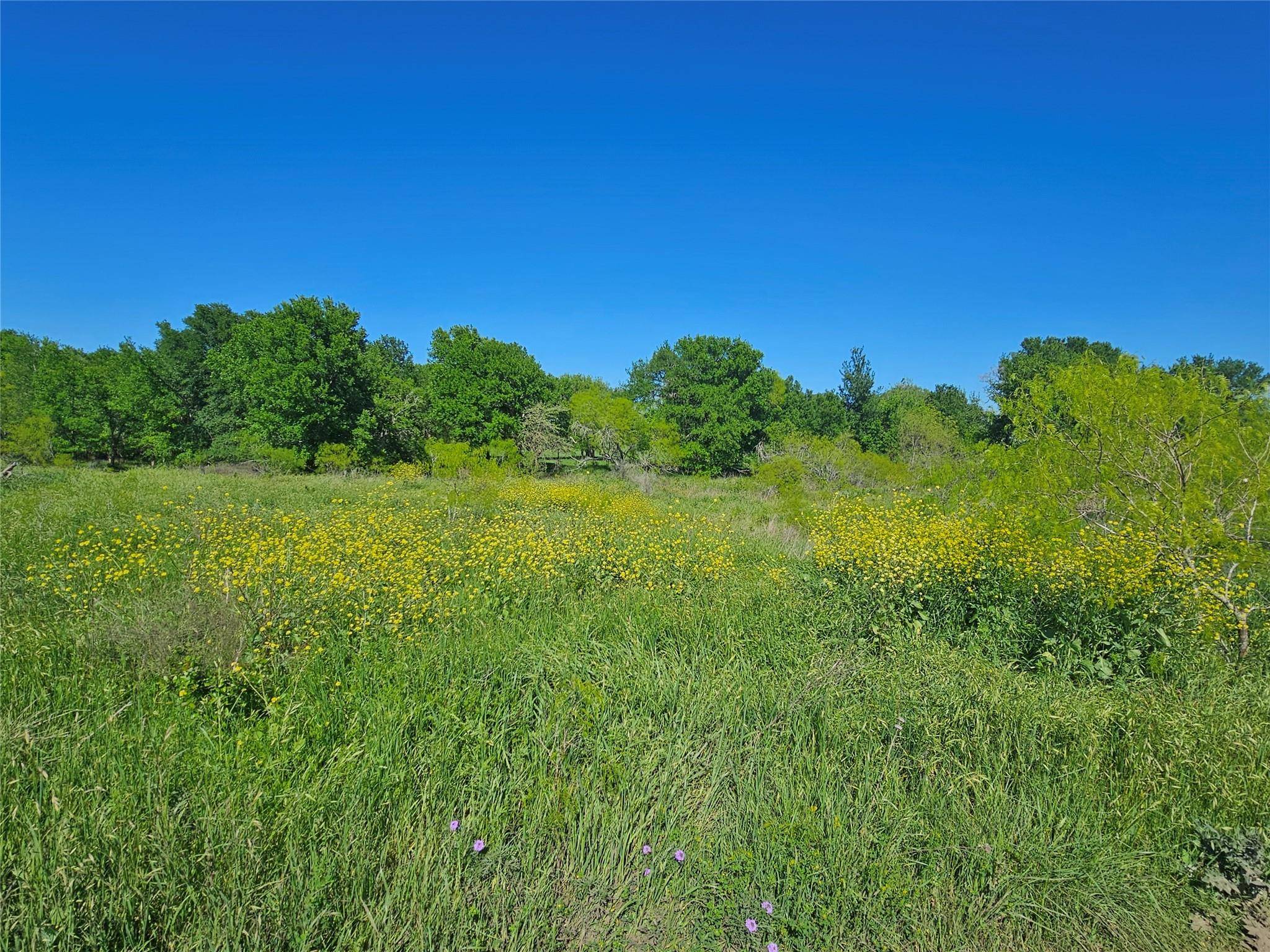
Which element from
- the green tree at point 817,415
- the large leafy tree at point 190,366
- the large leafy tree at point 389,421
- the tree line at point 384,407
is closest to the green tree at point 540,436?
the tree line at point 384,407

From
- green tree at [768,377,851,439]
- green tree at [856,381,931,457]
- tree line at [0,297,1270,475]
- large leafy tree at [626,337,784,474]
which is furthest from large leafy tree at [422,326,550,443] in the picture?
green tree at [856,381,931,457]

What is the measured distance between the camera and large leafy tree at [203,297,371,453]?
2600 cm

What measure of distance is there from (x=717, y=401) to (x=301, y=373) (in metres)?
24.0

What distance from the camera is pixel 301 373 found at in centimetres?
2584

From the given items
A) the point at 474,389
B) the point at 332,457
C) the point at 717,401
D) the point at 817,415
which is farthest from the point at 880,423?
the point at 332,457

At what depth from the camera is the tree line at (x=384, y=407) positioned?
86.4ft

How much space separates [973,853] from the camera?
2.60 meters

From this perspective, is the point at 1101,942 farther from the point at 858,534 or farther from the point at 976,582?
the point at 858,534

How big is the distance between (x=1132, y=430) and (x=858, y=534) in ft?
9.98

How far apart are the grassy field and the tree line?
19.5m

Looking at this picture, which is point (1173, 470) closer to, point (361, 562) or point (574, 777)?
point (574, 777)

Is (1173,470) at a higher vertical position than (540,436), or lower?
lower

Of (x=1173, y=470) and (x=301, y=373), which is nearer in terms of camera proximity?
(x=1173, y=470)

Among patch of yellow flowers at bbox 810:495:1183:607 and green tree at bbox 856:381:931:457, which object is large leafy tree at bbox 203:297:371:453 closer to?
patch of yellow flowers at bbox 810:495:1183:607
